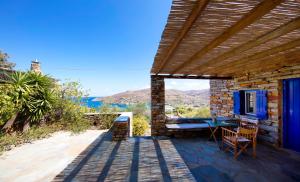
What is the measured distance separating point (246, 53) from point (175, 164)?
2849 millimetres

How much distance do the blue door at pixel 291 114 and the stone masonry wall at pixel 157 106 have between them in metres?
3.74

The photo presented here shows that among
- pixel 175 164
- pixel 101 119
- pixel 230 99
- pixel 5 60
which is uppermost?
pixel 5 60

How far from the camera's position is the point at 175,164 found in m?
3.85

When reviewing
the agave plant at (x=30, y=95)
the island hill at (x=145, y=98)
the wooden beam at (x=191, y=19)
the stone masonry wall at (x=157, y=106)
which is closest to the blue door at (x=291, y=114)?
the stone masonry wall at (x=157, y=106)

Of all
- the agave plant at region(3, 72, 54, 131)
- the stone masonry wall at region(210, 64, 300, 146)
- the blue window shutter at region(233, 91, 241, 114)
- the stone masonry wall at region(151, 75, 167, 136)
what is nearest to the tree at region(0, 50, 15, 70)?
the agave plant at region(3, 72, 54, 131)

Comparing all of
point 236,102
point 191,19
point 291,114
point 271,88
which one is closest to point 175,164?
point 191,19

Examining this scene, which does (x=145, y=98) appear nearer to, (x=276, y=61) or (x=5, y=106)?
(x=5, y=106)

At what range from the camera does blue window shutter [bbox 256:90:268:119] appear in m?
5.45

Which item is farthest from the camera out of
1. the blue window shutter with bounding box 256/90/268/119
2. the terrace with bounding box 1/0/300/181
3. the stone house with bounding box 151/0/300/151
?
the blue window shutter with bounding box 256/90/268/119

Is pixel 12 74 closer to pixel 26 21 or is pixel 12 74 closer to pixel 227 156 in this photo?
pixel 26 21

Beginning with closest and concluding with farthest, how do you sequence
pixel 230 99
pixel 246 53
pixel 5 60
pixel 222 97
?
1. pixel 246 53
2. pixel 230 99
3. pixel 222 97
4. pixel 5 60

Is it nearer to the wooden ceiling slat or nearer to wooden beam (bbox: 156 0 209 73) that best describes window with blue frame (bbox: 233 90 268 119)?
the wooden ceiling slat

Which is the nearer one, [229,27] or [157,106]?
[229,27]

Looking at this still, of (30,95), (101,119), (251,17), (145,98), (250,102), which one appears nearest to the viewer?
(251,17)
